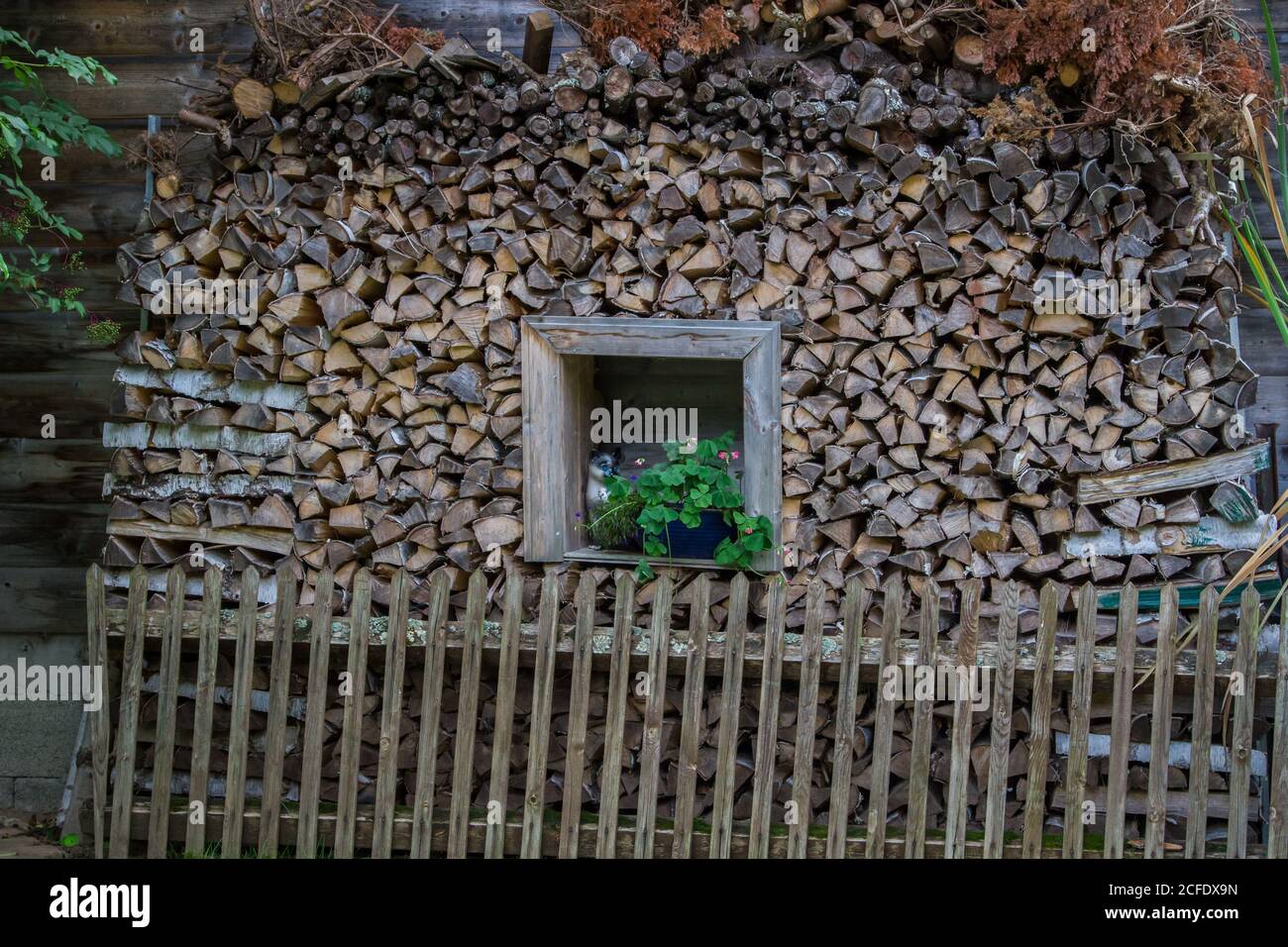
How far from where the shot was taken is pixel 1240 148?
395 centimetres

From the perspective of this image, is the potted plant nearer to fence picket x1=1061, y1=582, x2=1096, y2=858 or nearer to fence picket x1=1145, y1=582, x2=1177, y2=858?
fence picket x1=1061, y1=582, x2=1096, y2=858

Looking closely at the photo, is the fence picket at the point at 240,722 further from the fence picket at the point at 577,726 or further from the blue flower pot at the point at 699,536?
the blue flower pot at the point at 699,536

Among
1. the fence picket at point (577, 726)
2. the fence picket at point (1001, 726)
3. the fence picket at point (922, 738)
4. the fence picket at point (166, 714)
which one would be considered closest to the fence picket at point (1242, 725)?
the fence picket at point (1001, 726)

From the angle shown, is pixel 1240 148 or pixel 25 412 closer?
pixel 1240 148

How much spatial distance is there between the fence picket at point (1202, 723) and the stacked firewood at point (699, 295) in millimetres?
357

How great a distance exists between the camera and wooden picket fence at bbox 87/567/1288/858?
11.9 feet

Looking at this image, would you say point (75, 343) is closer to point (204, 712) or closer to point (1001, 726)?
point (204, 712)

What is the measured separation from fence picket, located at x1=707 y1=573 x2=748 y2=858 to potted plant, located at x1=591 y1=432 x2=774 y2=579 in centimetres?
28

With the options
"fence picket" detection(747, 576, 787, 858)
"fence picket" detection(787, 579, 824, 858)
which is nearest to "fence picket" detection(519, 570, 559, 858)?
"fence picket" detection(747, 576, 787, 858)

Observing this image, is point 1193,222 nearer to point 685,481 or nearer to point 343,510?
point 685,481

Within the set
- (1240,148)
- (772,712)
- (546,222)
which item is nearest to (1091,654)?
(772,712)

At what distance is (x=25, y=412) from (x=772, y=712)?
3.83 metres

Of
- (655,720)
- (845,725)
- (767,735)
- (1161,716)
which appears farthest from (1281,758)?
(655,720)
